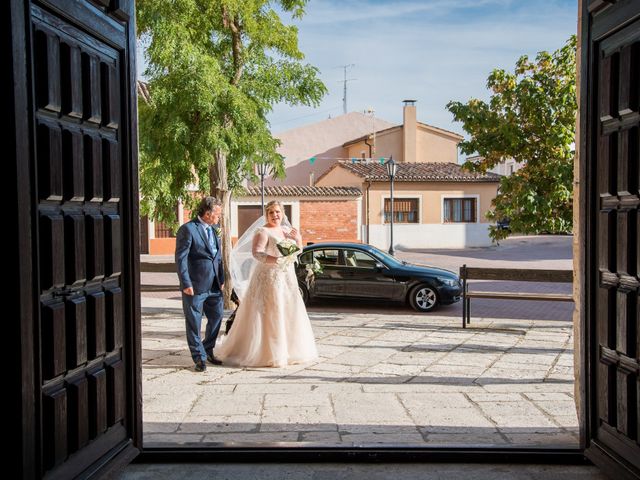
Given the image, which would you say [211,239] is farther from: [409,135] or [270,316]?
[409,135]

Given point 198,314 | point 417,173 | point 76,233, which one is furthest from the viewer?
point 417,173

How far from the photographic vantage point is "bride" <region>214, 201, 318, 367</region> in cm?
780

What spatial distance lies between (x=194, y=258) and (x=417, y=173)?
99.0 feet

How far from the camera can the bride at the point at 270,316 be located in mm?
7801

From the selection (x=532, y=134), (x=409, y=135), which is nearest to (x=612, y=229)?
(x=532, y=134)

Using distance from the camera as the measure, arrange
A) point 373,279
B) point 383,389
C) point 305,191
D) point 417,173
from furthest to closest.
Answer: point 417,173
point 305,191
point 373,279
point 383,389

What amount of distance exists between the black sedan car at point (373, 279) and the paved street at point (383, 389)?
167 cm

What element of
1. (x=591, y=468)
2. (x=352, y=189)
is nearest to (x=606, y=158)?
(x=591, y=468)

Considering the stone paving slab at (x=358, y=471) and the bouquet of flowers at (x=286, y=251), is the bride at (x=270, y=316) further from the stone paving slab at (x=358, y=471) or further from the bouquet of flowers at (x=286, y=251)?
Answer: the stone paving slab at (x=358, y=471)

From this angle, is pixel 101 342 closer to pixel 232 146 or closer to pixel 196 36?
pixel 232 146

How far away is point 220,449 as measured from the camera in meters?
4.36

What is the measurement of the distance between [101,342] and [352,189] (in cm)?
3114

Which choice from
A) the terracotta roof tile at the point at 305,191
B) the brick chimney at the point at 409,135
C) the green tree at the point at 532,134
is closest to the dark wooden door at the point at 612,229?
the green tree at the point at 532,134

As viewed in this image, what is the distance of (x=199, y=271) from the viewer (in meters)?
7.43
